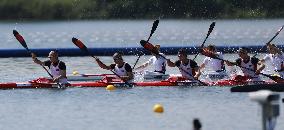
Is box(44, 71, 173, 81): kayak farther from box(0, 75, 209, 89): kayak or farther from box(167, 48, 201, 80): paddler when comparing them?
box(0, 75, 209, 89): kayak

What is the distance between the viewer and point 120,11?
99812 millimetres

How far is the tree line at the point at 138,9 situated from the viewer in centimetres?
9238

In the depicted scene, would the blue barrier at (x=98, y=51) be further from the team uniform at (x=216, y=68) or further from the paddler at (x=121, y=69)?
the paddler at (x=121, y=69)

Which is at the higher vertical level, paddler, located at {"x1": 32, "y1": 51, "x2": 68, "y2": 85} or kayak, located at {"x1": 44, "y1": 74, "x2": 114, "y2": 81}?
paddler, located at {"x1": 32, "y1": 51, "x2": 68, "y2": 85}

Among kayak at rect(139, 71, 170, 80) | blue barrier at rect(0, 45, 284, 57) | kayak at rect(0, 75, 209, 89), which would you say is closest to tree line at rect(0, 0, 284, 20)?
blue barrier at rect(0, 45, 284, 57)

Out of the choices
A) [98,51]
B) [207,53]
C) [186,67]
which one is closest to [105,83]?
[186,67]

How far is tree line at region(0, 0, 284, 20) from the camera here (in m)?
92.4

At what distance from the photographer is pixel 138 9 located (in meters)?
98.7

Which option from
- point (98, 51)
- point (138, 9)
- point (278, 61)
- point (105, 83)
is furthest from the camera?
point (138, 9)

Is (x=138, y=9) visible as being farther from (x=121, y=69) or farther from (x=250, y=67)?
(x=250, y=67)

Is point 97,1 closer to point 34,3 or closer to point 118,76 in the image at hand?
point 34,3

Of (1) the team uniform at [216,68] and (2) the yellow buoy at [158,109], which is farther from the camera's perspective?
(1) the team uniform at [216,68]

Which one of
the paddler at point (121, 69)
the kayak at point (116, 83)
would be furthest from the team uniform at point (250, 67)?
the paddler at point (121, 69)

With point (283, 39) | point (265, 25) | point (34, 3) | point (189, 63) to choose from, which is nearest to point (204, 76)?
point (189, 63)
